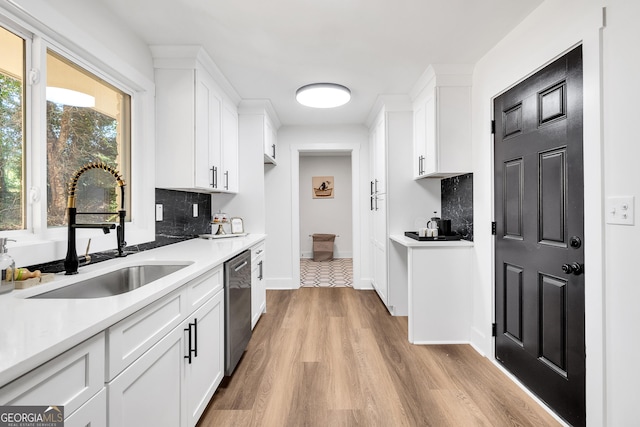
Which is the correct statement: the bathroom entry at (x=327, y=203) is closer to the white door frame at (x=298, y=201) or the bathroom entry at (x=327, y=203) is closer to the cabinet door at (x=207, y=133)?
the white door frame at (x=298, y=201)

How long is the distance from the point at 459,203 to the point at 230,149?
241 centimetres

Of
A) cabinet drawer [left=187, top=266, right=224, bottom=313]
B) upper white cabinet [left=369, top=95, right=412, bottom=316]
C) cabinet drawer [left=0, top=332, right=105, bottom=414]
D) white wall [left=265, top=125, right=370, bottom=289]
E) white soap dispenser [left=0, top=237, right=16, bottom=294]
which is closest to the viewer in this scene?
cabinet drawer [left=0, top=332, right=105, bottom=414]

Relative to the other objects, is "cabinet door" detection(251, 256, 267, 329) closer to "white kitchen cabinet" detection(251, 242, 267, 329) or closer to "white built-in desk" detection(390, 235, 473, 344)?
"white kitchen cabinet" detection(251, 242, 267, 329)

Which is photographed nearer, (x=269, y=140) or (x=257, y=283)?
(x=257, y=283)

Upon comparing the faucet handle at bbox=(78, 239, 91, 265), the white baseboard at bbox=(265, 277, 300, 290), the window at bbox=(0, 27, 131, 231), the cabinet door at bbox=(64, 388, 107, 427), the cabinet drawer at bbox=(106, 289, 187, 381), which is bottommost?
the white baseboard at bbox=(265, 277, 300, 290)

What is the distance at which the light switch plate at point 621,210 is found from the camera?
1.35 meters

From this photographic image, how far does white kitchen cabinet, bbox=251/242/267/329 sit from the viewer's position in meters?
2.92

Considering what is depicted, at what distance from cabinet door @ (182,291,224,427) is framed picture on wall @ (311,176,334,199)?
5.33 metres

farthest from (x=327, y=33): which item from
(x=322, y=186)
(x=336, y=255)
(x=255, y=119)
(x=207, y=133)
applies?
(x=336, y=255)

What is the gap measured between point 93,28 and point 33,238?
1246 mm

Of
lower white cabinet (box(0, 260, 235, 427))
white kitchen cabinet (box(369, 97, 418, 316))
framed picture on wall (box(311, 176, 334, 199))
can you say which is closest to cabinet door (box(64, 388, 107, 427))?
lower white cabinet (box(0, 260, 235, 427))

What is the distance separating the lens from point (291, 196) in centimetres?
453

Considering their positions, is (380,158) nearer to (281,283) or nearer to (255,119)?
(255,119)

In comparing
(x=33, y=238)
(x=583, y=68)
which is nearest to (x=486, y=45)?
(x=583, y=68)
